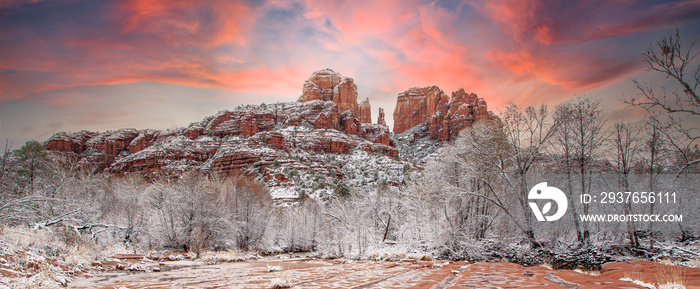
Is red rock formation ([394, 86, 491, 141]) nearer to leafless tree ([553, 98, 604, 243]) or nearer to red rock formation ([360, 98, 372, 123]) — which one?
red rock formation ([360, 98, 372, 123])

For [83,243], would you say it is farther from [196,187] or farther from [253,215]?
[253,215]

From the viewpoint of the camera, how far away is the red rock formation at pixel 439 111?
439ft

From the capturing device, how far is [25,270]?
27.8ft

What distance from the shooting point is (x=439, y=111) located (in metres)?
158

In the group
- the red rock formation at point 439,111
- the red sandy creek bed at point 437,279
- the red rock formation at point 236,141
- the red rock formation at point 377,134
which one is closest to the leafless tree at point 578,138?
the red sandy creek bed at point 437,279

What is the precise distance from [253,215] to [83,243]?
19.3m

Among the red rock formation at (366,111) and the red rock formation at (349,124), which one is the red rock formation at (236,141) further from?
the red rock formation at (366,111)

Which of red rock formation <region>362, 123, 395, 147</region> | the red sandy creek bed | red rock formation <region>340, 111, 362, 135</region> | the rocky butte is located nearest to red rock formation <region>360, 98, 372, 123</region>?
the rocky butte

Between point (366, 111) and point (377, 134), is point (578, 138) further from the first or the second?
point (366, 111)

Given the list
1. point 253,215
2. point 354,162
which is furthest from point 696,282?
point 354,162

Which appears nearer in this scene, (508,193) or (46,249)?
(46,249)

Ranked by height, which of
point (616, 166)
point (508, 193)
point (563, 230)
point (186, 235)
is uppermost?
point (616, 166)

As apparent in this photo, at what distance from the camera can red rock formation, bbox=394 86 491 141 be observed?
134 meters

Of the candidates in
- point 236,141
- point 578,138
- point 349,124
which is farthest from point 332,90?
point 578,138
